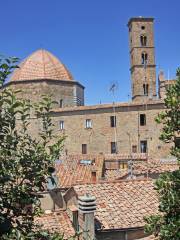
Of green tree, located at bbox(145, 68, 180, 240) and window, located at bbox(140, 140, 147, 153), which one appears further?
window, located at bbox(140, 140, 147, 153)

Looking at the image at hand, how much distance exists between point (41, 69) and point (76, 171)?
26355 mm

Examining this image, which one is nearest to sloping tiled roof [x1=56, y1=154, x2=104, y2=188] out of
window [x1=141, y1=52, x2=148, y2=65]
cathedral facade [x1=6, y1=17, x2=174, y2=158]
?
cathedral facade [x1=6, y1=17, x2=174, y2=158]

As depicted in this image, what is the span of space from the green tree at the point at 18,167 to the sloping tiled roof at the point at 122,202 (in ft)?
22.9

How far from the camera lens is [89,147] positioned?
135ft

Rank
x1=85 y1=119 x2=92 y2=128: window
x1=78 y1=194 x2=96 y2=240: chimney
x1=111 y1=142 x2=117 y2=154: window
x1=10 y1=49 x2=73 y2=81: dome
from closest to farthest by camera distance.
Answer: x1=78 y1=194 x2=96 y2=240: chimney
x1=111 y1=142 x2=117 y2=154: window
x1=85 y1=119 x2=92 y2=128: window
x1=10 y1=49 x2=73 y2=81: dome

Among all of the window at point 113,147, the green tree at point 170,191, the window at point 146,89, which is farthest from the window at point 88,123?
the green tree at point 170,191

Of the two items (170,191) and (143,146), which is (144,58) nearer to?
(143,146)

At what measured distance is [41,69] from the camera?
155 feet

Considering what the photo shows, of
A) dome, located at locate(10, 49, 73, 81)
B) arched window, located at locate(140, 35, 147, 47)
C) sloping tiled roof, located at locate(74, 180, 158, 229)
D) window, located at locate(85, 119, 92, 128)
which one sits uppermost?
arched window, located at locate(140, 35, 147, 47)

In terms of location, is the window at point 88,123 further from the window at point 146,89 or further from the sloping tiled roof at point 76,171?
the sloping tiled roof at point 76,171

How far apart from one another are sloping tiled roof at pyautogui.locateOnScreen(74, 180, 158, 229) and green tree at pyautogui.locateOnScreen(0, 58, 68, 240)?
22.9 feet

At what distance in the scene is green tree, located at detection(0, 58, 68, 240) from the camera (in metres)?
4.86

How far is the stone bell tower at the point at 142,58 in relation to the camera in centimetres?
4841

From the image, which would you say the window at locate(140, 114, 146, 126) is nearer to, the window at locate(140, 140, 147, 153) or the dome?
the window at locate(140, 140, 147, 153)
